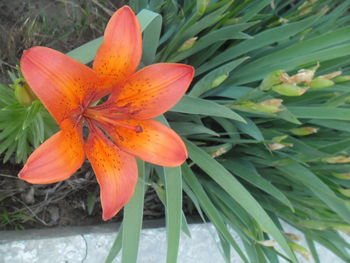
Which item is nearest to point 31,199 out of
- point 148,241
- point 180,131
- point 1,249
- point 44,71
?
point 1,249

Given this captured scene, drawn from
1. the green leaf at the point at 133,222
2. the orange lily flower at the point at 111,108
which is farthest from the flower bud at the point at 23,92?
the green leaf at the point at 133,222

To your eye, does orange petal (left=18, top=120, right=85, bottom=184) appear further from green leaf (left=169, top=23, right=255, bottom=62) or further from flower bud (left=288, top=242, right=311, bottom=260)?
flower bud (left=288, top=242, right=311, bottom=260)

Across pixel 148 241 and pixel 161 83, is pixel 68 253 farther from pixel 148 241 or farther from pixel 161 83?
pixel 161 83

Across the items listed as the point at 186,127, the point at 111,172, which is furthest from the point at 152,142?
the point at 186,127

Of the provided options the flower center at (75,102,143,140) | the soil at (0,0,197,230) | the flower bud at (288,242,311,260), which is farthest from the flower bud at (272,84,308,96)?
the soil at (0,0,197,230)

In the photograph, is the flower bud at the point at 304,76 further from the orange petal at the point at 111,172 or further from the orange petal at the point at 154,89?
the orange petal at the point at 111,172

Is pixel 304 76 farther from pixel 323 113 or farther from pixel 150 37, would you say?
pixel 150 37
